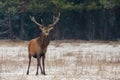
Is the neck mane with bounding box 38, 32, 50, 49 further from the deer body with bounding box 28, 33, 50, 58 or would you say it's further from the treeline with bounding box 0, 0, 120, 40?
the treeline with bounding box 0, 0, 120, 40

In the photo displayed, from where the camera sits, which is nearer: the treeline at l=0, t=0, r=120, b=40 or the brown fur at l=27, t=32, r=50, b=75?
the brown fur at l=27, t=32, r=50, b=75

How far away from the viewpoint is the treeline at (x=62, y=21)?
119 ft

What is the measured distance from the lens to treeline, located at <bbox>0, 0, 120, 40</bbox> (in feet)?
119

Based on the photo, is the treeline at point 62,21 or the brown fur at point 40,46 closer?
the brown fur at point 40,46

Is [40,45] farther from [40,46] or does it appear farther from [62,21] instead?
Answer: [62,21]

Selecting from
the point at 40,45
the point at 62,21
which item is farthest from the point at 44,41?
the point at 62,21

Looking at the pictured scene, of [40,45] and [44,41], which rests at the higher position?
[44,41]

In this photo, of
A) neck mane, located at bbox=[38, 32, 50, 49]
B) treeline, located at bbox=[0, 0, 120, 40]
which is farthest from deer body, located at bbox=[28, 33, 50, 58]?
treeline, located at bbox=[0, 0, 120, 40]

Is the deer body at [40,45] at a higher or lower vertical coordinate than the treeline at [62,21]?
higher

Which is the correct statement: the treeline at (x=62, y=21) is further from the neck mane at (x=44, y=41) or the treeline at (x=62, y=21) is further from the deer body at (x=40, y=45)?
the neck mane at (x=44, y=41)

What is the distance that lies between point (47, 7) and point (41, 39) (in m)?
20.9

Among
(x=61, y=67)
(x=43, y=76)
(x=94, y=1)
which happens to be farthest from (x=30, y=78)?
(x=94, y=1)

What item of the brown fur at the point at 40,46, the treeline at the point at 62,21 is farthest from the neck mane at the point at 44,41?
the treeline at the point at 62,21

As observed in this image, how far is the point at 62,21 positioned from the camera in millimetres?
41000
